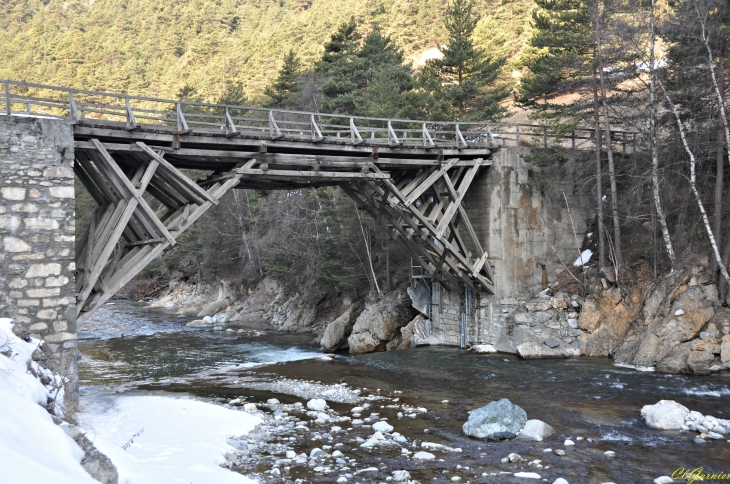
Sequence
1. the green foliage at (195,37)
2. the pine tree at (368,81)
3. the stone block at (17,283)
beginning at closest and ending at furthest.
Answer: the stone block at (17,283) < the pine tree at (368,81) < the green foliage at (195,37)

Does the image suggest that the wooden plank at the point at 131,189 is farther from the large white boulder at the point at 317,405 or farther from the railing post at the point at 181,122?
the large white boulder at the point at 317,405

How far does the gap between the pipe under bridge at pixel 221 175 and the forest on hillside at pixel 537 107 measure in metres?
4.07

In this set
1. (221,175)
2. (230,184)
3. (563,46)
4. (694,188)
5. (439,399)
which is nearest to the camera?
(439,399)

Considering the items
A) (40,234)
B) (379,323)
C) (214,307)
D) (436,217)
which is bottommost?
(214,307)

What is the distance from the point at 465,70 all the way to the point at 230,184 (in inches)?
674

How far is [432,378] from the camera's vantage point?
16750 mm

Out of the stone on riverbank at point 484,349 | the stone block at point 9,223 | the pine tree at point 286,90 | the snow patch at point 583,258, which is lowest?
the stone on riverbank at point 484,349

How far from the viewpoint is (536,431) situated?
1112 cm

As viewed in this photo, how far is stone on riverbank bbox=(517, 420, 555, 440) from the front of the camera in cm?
1106

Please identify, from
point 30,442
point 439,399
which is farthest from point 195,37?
point 30,442

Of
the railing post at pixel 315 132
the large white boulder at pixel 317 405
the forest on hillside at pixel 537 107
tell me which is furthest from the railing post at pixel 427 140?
the large white boulder at pixel 317 405

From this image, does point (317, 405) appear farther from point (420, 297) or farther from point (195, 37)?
point (195, 37)

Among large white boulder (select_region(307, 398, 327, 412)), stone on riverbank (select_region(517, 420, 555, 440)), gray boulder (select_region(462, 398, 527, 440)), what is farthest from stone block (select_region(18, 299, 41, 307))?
stone on riverbank (select_region(517, 420, 555, 440))

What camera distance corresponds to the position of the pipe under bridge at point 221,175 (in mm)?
14107
